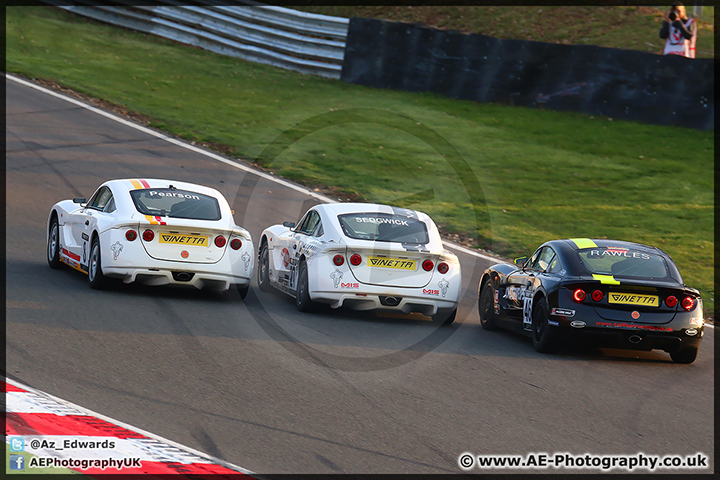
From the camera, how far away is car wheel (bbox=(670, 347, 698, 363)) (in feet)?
31.5

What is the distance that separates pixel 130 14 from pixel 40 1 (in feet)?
13.0

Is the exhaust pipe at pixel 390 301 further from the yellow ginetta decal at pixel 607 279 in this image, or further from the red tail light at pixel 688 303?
the red tail light at pixel 688 303

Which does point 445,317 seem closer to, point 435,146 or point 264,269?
point 264,269

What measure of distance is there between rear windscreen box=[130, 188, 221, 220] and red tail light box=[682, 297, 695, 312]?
556 cm

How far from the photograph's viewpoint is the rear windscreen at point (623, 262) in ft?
32.2

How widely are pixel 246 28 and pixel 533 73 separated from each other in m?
9.81

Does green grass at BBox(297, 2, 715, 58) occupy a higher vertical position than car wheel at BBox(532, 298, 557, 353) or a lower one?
higher

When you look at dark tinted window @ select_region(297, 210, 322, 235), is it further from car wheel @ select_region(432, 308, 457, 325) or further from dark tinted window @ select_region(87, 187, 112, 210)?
dark tinted window @ select_region(87, 187, 112, 210)

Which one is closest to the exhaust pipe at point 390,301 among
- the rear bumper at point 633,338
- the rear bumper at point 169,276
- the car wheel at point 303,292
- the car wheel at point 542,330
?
the car wheel at point 303,292

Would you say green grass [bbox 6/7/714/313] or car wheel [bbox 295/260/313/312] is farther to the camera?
green grass [bbox 6/7/714/313]

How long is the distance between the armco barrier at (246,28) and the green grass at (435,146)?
61cm

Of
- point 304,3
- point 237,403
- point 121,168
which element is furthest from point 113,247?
point 304,3

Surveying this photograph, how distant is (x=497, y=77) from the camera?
2386 cm

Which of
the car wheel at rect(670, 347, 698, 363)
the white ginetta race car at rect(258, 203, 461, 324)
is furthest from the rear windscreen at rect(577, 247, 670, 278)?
the white ginetta race car at rect(258, 203, 461, 324)
